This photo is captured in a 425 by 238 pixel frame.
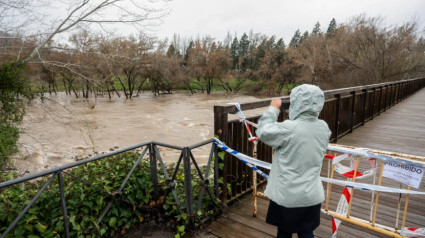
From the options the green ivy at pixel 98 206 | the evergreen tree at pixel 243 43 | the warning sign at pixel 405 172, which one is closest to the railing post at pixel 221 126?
the green ivy at pixel 98 206

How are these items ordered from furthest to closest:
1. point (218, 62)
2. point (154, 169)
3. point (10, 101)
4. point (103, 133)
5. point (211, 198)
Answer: point (218, 62), point (103, 133), point (10, 101), point (154, 169), point (211, 198)

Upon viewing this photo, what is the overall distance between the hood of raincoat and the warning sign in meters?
1.03

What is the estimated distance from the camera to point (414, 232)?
84.1 inches

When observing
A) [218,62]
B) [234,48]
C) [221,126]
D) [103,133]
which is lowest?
[103,133]

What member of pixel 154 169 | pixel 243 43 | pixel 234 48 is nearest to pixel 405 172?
pixel 154 169

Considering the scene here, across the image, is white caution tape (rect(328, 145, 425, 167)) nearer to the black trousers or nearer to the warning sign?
the warning sign

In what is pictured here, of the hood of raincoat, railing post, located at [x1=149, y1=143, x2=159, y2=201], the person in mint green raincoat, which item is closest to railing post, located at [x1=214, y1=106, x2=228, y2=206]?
railing post, located at [x1=149, y1=143, x2=159, y2=201]

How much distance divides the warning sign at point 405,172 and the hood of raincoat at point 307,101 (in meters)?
1.03

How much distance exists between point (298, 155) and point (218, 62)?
121ft

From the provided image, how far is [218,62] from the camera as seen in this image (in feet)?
123

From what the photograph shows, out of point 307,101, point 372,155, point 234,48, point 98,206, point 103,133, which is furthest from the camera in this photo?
point 234,48

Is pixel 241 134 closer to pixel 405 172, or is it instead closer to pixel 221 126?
pixel 221 126

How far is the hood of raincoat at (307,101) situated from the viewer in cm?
167

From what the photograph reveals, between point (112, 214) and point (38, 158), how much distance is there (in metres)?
8.38
